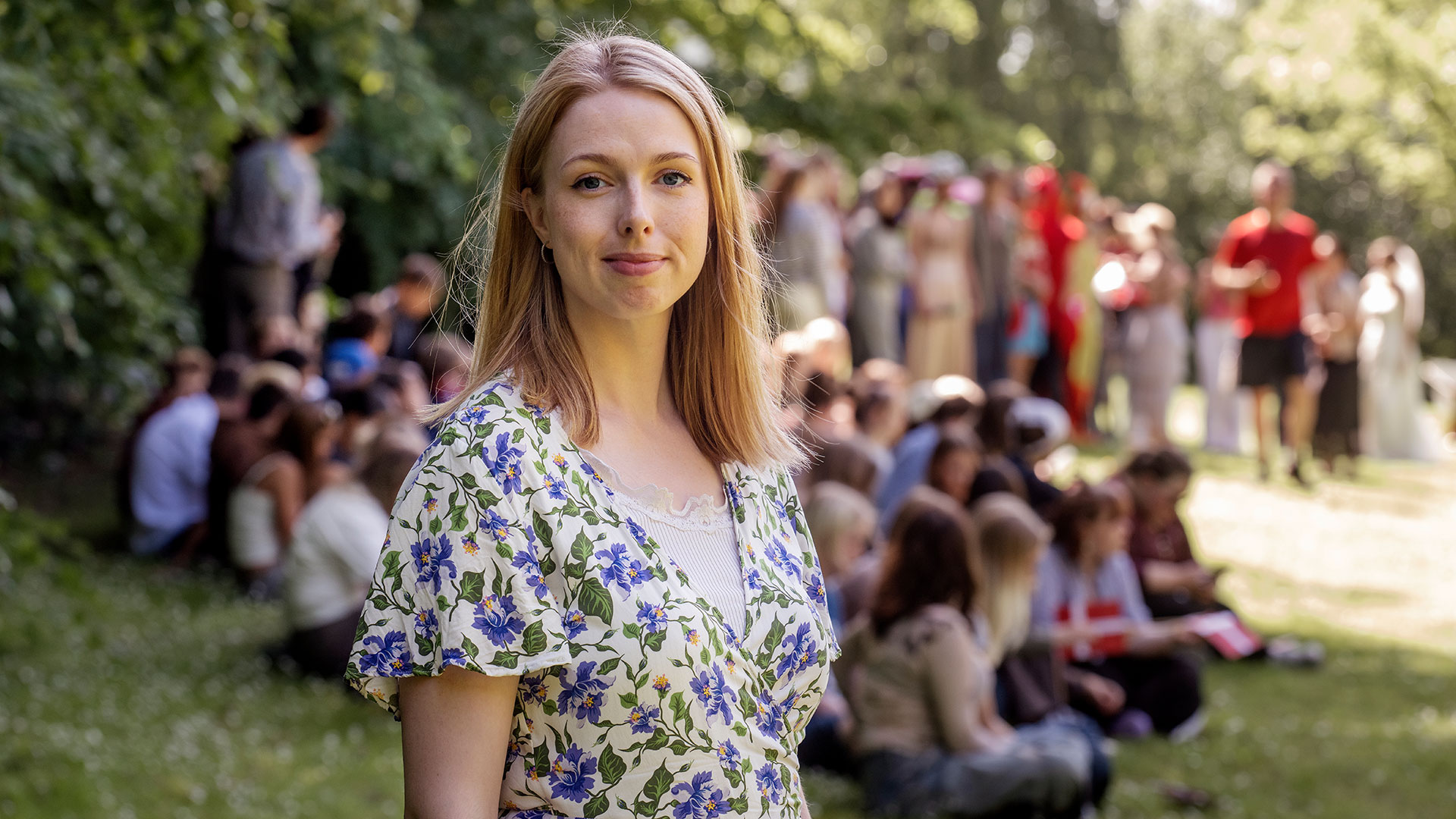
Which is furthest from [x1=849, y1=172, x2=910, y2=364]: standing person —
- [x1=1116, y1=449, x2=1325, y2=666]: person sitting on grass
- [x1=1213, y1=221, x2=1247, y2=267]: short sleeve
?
[x1=1116, y1=449, x2=1325, y2=666]: person sitting on grass

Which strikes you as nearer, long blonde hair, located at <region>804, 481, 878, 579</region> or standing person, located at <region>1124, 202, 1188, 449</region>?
long blonde hair, located at <region>804, 481, 878, 579</region>

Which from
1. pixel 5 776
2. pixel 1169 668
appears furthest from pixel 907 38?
pixel 5 776

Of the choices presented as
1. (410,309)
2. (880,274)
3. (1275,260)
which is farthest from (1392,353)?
(410,309)

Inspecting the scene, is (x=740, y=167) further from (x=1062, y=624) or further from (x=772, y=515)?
(x=1062, y=624)

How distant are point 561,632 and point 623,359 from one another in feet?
1.37

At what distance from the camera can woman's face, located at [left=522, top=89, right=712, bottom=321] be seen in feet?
5.74

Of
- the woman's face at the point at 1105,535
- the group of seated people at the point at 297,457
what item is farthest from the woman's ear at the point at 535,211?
the woman's face at the point at 1105,535

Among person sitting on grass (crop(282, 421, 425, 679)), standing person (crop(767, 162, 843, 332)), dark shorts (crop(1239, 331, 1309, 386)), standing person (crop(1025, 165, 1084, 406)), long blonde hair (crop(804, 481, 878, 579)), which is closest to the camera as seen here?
long blonde hair (crop(804, 481, 878, 579))

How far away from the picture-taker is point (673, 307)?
2.03 metres

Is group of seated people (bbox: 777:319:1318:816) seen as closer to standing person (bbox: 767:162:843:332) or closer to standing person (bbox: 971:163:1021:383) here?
standing person (bbox: 767:162:843:332)

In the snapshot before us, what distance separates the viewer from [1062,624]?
21.6ft

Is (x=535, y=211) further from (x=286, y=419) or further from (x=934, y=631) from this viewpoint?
(x=286, y=419)

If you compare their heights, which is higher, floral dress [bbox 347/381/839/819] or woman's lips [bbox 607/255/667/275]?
woman's lips [bbox 607/255/667/275]

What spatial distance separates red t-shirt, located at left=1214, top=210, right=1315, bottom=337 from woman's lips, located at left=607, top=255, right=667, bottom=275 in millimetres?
11235
